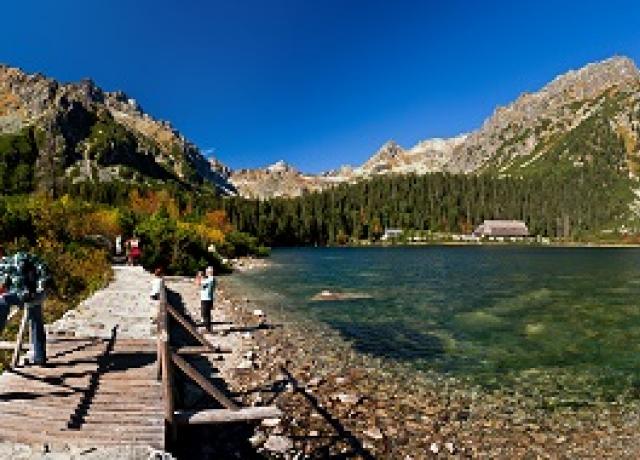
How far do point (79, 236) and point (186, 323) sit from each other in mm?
33044

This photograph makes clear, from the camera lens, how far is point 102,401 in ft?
42.2

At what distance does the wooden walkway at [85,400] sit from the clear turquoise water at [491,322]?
13077 millimetres

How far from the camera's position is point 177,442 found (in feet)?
45.6

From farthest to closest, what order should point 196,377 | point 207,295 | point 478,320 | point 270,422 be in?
point 478,320 < point 207,295 < point 270,422 < point 196,377

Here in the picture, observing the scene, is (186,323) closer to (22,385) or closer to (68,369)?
(68,369)

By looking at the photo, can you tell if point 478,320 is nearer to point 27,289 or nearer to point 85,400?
point 85,400

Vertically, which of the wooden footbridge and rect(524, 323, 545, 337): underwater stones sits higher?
the wooden footbridge

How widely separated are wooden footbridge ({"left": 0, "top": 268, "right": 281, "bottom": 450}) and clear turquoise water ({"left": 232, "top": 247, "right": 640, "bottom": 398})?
41.0ft

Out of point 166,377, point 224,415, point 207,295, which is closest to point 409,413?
point 224,415

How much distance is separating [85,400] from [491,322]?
2793 centimetres

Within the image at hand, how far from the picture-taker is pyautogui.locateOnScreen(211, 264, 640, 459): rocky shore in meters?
14.8

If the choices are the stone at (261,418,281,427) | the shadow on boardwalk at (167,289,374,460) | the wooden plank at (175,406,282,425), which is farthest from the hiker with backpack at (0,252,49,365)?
the stone at (261,418,281,427)

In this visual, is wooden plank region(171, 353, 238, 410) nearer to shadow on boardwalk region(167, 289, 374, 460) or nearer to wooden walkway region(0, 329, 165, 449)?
wooden walkway region(0, 329, 165, 449)

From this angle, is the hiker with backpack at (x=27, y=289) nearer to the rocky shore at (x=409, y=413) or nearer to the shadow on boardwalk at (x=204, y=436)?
the shadow on boardwalk at (x=204, y=436)
